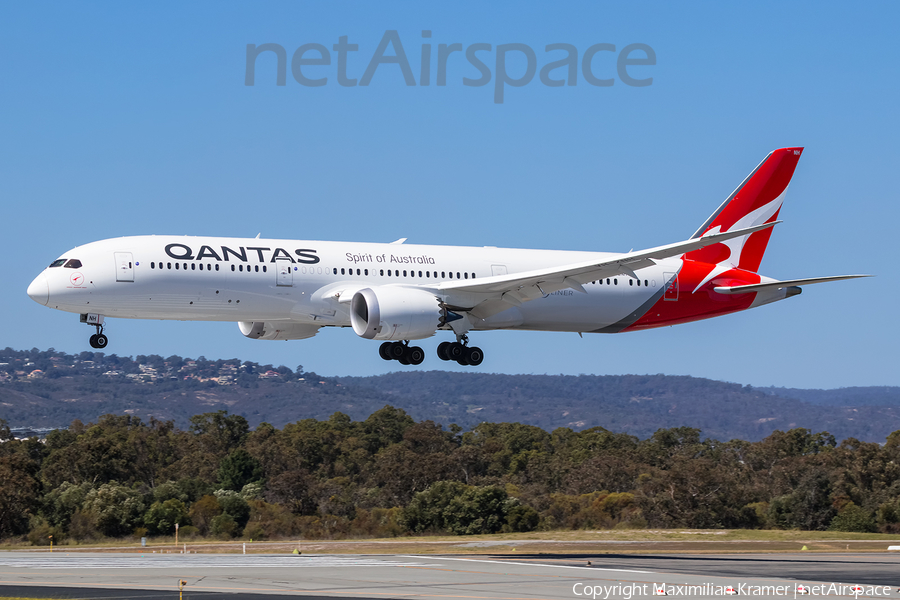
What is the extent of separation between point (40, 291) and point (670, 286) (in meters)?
27.1

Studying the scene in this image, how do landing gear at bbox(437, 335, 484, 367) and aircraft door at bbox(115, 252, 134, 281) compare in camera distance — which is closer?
aircraft door at bbox(115, 252, 134, 281)

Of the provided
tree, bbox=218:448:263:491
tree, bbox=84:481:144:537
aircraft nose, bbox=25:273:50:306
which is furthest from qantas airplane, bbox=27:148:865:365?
tree, bbox=218:448:263:491

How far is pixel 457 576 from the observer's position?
3209 centimetres

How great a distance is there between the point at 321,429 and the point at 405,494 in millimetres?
42828

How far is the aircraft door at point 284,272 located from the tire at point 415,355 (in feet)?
20.4

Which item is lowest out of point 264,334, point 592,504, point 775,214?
point 592,504

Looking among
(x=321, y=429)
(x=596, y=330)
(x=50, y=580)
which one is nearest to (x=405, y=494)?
(x=321, y=429)

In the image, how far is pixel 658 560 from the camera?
3934 cm

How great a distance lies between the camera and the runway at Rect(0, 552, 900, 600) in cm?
2736

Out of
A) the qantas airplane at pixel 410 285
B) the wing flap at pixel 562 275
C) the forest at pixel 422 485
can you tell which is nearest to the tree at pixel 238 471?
the forest at pixel 422 485

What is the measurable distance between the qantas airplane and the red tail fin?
0.23 feet

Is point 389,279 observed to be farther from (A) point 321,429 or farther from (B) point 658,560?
(A) point 321,429

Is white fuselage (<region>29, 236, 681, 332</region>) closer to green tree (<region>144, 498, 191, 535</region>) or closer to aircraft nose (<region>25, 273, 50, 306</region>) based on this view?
aircraft nose (<region>25, 273, 50, 306</region>)

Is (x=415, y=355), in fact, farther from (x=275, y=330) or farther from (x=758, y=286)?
(x=758, y=286)
